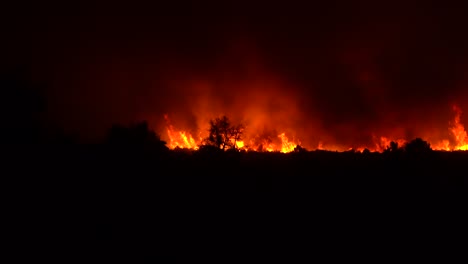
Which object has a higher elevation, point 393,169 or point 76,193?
point 393,169

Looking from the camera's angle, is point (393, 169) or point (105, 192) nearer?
point (105, 192)

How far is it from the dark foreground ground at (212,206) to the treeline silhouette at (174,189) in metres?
0.05

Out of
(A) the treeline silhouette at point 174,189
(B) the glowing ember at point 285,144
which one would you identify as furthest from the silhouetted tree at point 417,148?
(B) the glowing ember at point 285,144

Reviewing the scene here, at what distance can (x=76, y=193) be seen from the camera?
62.4 ft

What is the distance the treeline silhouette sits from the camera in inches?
670

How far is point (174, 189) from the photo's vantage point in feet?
67.1

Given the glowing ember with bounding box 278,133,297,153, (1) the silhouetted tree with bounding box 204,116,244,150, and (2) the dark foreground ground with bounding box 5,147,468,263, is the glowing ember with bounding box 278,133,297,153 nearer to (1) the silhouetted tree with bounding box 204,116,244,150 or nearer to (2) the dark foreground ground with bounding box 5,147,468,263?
(1) the silhouetted tree with bounding box 204,116,244,150

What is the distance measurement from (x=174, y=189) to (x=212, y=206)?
86.8 inches

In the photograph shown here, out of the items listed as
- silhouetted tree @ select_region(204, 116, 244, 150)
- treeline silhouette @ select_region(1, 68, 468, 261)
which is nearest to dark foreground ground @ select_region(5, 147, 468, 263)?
treeline silhouette @ select_region(1, 68, 468, 261)

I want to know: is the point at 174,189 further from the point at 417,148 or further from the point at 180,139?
the point at 180,139

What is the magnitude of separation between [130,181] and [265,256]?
22.9 feet

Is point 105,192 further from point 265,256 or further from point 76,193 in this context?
point 265,256

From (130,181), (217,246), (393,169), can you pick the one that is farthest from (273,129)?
(217,246)

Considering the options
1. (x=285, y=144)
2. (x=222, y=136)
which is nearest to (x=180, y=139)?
(x=285, y=144)
